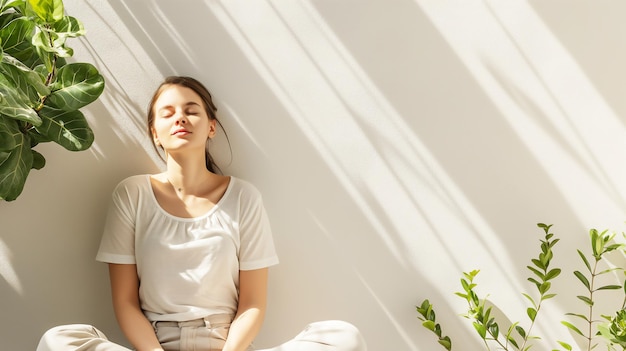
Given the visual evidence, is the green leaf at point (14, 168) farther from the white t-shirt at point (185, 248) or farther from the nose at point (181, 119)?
the nose at point (181, 119)

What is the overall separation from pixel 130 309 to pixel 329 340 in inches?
24.9

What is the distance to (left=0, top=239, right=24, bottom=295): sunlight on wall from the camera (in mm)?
2270

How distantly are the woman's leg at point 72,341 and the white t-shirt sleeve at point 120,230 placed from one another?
0.28 metres

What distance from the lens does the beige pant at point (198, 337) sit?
75.6 inches

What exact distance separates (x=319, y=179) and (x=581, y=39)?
1058 mm

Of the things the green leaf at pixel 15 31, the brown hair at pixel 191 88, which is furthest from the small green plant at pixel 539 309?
the green leaf at pixel 15 31

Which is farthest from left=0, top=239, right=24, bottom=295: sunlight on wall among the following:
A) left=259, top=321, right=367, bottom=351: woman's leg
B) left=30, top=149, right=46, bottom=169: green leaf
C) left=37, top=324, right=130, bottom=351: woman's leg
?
left=259, top=321, right=367, bottom=351: woman's leg

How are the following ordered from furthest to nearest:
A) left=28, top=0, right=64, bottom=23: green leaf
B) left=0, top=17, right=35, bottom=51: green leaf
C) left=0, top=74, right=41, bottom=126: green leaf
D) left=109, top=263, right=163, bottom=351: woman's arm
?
left=109, top=263, right=163, bottom=351: woman's arm < left=0, top=17, right=35, bottom=51: green leaf < left=28, top=0, right=64, bottom=23: green leaf < left=0, top=74, right=41, bottom=126: green leaf

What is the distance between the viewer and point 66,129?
1990 millimetres

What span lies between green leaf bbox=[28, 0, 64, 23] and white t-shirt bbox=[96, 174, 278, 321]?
608 millimetres

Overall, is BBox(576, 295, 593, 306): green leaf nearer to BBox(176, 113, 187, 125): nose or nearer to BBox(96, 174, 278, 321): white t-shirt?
BBox(96, 174, 278, 321): white t-shirt

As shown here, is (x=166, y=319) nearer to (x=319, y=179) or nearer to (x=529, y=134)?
(x=319, y=179)

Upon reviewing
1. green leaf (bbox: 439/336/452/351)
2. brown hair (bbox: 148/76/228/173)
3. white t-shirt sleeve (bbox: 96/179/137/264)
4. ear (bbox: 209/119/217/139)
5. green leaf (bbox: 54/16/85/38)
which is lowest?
green leaf (bbox: 439/336/452/351)

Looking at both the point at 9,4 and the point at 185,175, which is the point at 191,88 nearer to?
the point at 185,175
